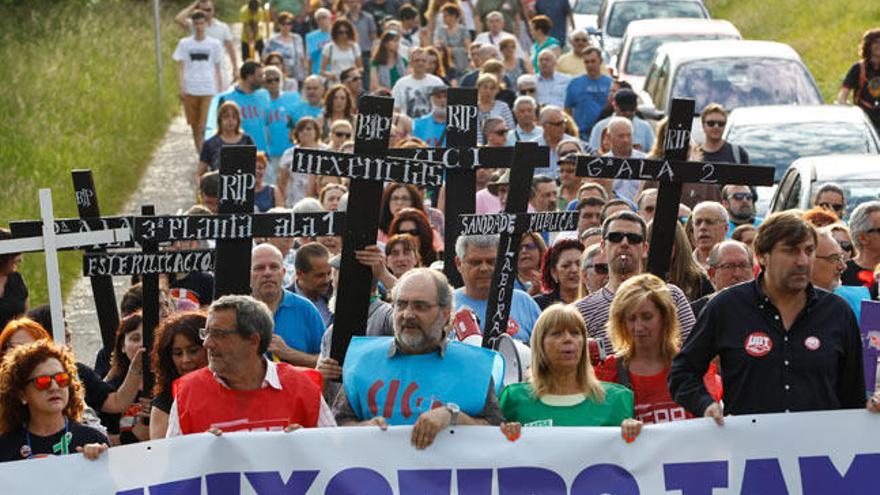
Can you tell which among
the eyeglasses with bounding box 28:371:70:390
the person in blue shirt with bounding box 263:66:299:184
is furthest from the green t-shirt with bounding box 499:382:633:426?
the person in blue shirt with bounding box 263:66:299:184

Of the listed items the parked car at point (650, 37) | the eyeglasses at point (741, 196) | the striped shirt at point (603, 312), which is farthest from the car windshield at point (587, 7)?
the striped shirt at point (603, 312)

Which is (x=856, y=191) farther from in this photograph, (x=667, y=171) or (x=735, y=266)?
(x=667, y=171)

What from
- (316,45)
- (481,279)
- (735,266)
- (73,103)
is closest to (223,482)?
Result: (481,279)

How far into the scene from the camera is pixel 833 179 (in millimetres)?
15172

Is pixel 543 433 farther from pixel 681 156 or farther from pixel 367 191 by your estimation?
pixel 681 156

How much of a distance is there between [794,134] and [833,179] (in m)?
2.67

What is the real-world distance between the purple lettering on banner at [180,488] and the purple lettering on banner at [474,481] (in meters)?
0.99

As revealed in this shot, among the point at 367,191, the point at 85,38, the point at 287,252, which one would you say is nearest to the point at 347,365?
the point at 367,191

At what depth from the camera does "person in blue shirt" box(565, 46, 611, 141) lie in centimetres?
2127

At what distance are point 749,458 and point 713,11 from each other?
31417 millimetres

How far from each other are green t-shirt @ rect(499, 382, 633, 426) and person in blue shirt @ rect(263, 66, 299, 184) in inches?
458

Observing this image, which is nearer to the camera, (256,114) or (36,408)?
(36,408)

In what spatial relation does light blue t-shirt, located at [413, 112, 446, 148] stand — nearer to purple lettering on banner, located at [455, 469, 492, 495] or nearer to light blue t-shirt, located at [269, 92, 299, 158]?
light blue t-shirt, located at [269, 92, 299, 158]

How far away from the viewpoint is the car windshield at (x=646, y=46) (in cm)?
2502
